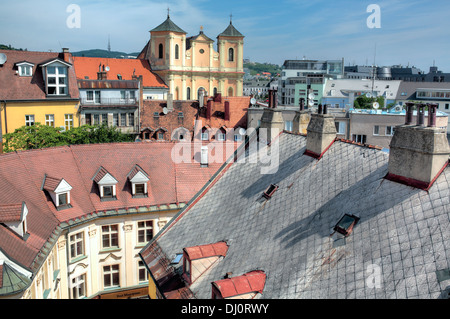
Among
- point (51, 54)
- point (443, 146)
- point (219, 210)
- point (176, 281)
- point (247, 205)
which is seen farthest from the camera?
point (51, 54)

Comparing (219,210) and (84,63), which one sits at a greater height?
(84,63)

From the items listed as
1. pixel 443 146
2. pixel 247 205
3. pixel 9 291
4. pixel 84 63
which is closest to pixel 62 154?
pixel 9 291

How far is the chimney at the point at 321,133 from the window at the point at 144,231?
1331 cm

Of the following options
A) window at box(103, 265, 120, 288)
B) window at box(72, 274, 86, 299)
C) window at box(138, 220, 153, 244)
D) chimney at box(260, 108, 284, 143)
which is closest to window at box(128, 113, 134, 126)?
window at box(138, 220, 153, 244)

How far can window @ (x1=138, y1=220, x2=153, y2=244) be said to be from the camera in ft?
86.4

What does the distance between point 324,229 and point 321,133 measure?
4467 mm

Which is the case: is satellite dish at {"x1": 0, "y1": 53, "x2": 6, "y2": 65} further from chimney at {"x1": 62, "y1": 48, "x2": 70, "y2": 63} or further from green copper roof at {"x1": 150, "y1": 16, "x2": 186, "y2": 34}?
green copper roof at {"x1": 150, "y1": 16, "x2": 186, "y2": 34}

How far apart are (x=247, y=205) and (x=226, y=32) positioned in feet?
235

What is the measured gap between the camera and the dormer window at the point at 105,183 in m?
25.5

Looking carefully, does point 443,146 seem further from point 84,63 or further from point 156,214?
point 84,63

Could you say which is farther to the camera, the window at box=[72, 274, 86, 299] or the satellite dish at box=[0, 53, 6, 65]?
the satellite dish at box=[0, 53, 6, 65]

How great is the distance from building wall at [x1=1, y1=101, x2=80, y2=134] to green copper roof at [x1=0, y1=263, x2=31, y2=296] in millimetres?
33665

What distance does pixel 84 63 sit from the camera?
229 feet

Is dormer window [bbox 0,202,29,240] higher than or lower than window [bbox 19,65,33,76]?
lower
